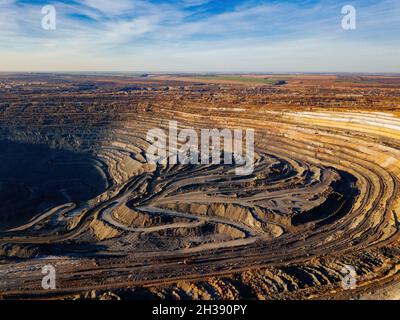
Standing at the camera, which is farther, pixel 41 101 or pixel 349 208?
pixel 41 101

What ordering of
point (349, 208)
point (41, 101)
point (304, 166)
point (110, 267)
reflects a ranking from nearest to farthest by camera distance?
point (110, 267) < point (349, 208) < point (304, 166) < point (41, 101)

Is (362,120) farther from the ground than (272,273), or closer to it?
farther from the ground

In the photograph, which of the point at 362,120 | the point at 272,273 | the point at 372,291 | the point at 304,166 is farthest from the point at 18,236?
the point at 362,120

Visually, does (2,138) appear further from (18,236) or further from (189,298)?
(189,298)

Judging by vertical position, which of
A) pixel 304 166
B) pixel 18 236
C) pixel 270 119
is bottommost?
pixel 18 236

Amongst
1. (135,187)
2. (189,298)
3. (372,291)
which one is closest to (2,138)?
(135,187)

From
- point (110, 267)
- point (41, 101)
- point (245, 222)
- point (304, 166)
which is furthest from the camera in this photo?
point (41, 101)
